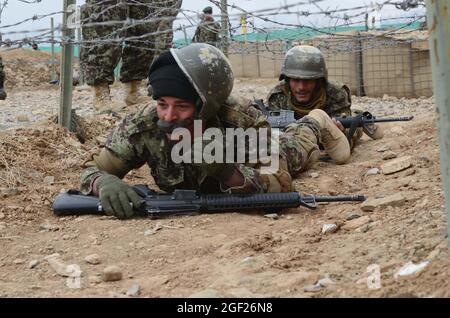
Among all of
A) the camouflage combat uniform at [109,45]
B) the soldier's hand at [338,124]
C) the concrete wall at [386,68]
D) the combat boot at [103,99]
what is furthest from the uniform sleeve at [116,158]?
the concrete wall at [386,68]

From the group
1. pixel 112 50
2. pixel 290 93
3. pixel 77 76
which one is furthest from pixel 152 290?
pixel 77 76

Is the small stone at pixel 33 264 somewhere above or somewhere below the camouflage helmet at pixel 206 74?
below

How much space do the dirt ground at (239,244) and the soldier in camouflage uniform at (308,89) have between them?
0.98 metres

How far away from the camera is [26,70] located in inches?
748

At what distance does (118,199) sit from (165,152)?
36cm

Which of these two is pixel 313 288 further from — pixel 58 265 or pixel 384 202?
pixel 384 202

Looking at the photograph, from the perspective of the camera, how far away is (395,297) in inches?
81.7

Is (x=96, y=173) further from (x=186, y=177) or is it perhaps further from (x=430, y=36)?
(x=430, y=36)

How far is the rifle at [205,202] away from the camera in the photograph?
370 centimetres

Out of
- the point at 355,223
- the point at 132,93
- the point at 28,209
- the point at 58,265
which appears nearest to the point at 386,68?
the point at 132,93

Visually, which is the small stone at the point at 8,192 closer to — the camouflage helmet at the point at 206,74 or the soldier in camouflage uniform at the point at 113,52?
the camouflage helmet at the point at 206,74

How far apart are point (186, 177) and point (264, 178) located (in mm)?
415

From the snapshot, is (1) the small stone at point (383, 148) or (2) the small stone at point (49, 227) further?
(1) the small stone at point (383, 148)

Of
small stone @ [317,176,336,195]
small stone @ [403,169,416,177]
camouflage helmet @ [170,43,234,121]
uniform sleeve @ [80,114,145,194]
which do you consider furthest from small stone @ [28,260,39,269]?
small stone @ [403,169,416,177]
